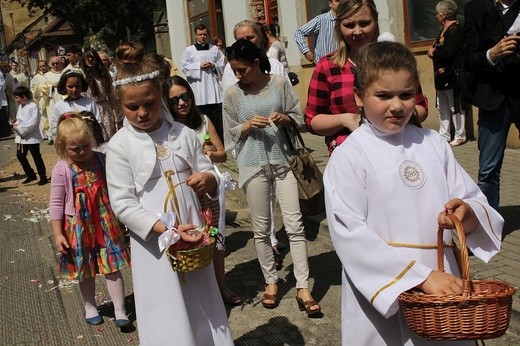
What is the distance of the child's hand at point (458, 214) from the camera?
271 cm

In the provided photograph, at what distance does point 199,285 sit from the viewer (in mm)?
3775

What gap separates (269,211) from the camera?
210 inches

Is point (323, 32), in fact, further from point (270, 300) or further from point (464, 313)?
point (464, 313)

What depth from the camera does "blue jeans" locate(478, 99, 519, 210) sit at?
5.57m

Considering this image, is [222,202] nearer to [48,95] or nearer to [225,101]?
[225,101]

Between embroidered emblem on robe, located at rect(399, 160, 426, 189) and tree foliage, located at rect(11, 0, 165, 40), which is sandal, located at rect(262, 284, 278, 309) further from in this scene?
tree foliage, located at rect(11, 0, 165, 40)

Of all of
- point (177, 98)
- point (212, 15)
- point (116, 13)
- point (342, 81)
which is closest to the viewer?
point (342, 81)

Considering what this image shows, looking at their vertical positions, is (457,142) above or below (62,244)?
below

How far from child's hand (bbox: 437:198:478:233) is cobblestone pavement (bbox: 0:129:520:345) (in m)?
1.79

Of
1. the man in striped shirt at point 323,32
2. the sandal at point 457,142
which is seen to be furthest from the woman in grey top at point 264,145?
the sandal at point 457,142

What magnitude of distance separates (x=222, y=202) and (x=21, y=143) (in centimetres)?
762

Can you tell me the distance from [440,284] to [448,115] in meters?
8.25

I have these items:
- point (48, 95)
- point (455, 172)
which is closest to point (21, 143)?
point (48, 95)

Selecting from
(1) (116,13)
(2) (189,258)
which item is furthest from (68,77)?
(1) (116,13)
